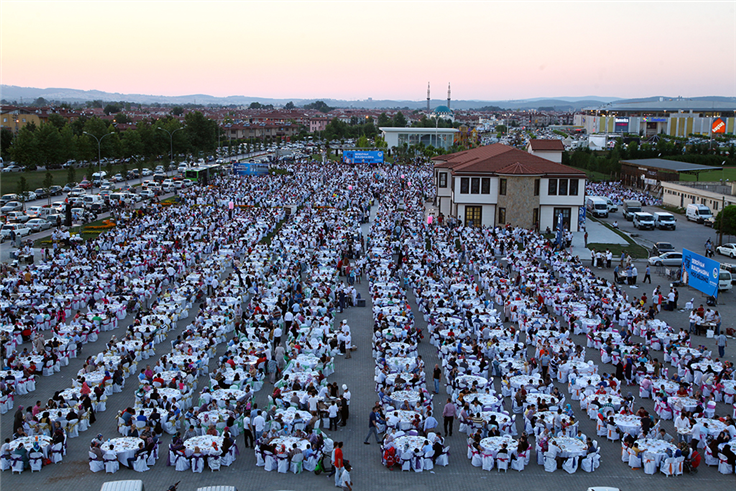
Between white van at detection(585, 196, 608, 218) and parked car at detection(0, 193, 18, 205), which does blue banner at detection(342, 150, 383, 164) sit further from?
parked car at detection(0, 193, 18, 205)

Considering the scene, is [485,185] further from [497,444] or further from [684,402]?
[497,444]

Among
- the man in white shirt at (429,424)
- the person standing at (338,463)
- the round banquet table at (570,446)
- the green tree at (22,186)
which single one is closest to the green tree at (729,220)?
the round banquet table at (570,446)

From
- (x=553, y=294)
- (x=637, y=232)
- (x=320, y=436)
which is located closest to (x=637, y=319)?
(x=553, y=294)

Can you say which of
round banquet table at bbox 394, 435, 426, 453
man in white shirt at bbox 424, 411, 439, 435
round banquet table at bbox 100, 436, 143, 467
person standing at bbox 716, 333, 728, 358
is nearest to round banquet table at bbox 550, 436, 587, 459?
man in white shirt at bbox 424, 411, 439, 435

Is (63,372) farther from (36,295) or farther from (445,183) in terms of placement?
(445,183)

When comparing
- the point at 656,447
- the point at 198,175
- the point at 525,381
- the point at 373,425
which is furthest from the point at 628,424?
the point at 198,175
